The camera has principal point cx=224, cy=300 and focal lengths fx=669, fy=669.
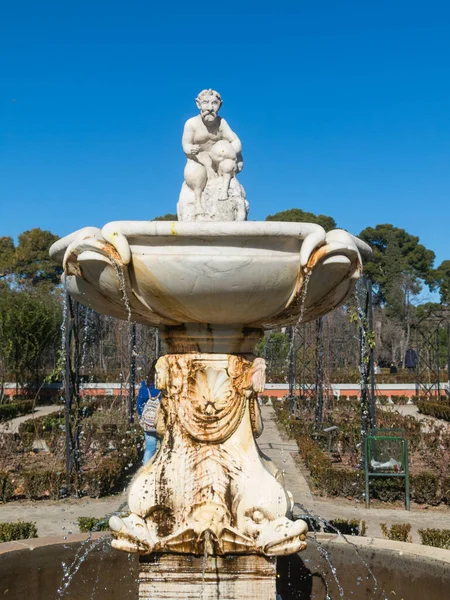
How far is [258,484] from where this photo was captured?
10.8 feet

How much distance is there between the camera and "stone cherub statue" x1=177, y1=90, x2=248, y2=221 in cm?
400

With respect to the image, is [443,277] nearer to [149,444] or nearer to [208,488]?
[149,444]

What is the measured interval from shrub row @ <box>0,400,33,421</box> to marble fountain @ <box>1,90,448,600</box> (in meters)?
15.4

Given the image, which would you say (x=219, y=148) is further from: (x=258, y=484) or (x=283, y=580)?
(x=283, y=580)

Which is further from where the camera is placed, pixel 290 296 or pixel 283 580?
pixel 283 580

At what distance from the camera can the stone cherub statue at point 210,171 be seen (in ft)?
13.1

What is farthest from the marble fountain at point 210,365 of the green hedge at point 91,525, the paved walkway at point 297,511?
the paved walkway at point 297,511

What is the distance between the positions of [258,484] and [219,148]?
1965 mm

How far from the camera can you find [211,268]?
299 centimetres

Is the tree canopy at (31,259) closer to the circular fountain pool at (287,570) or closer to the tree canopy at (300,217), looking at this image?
the tree canopy at (300,217)

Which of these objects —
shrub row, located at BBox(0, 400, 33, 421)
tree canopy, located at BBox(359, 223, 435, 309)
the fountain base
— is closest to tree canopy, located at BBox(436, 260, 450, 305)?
tree canopy, located at BBox(359, 223, 435, 309)

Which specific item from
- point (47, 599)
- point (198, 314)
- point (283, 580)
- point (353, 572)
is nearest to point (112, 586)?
point (47, 599)

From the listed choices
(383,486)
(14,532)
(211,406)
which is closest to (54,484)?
(14,532)

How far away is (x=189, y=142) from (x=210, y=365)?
1.40m
